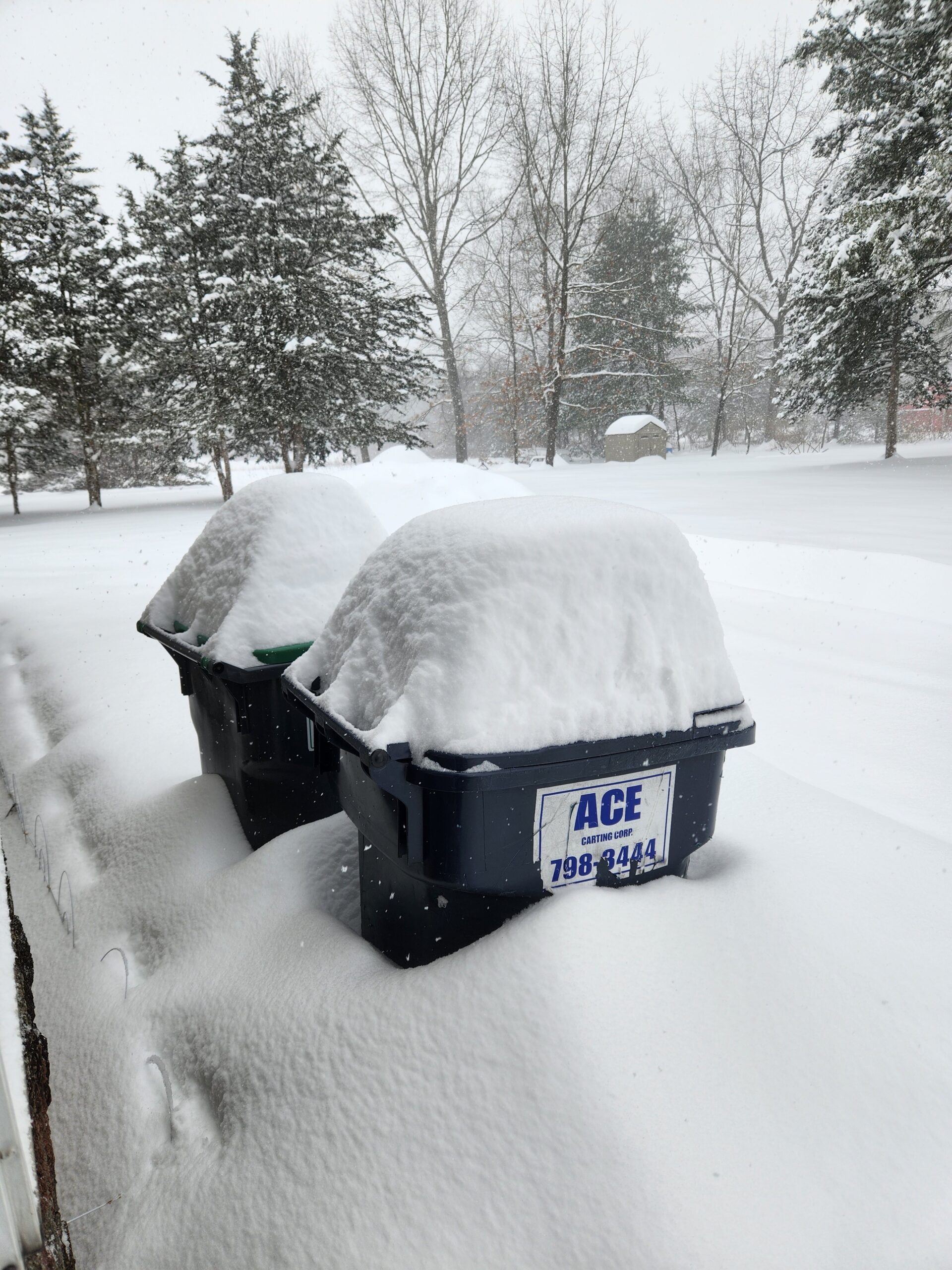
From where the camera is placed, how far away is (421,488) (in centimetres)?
1075

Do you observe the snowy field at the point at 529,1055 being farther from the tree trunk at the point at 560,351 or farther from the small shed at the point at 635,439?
the small shed at the point at 635,439

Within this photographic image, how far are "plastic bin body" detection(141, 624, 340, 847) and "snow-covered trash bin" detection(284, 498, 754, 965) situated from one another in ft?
2.36

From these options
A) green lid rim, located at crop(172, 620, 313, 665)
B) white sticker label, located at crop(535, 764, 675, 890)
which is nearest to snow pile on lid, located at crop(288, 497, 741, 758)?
white sticker label, located at crop(535, 764, 675, 890)

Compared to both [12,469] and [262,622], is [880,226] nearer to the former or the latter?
[262,622]

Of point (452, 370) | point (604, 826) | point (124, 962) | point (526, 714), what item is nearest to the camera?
point (526, 714)

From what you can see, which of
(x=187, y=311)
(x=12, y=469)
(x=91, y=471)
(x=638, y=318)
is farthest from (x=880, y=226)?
(x=12, y=469)

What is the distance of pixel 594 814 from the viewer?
1.50 meters

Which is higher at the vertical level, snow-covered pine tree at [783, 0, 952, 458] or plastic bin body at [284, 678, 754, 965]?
snow-covered pine tree at [783, 0, 952, 458]

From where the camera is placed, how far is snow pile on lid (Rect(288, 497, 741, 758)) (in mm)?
1405

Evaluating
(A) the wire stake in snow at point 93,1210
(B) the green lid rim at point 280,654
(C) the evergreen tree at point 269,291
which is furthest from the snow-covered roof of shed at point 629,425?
(A) the wire stake in snow at point 93,1210

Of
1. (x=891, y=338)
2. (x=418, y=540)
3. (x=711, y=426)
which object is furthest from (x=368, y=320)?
(x=711, y=426)

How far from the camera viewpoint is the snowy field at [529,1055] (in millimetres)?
1148

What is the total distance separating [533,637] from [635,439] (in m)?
25.8

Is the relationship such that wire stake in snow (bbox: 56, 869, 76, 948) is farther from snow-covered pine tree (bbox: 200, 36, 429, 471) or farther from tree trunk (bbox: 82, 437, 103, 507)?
tree trunk (bbox: 82, 437, 103, 507)
